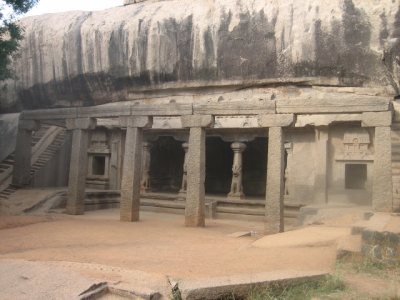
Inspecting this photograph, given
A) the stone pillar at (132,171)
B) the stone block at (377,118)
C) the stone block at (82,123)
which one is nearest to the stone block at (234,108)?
the stone pillar at (132,171)

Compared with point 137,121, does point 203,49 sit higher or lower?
higher

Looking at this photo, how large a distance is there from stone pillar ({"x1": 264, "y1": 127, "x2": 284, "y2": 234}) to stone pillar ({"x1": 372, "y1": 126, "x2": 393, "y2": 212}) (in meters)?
2.08

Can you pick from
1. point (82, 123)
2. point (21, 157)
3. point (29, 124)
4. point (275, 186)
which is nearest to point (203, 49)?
point (82, 123)

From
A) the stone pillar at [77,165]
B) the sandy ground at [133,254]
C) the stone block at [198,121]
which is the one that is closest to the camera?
the sandy ground at [133,254]

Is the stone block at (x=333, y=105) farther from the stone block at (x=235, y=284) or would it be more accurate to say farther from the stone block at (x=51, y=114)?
the stone block at (x=51, y=114)

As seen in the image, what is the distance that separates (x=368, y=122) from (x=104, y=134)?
10990 millimetres

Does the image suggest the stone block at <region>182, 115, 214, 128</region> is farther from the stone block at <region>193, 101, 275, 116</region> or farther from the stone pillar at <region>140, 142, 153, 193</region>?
the stone pillar at <region>140, 142, 153, 193</region>

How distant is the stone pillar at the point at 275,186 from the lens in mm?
9109

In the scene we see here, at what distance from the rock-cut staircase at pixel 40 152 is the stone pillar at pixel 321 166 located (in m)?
9.89

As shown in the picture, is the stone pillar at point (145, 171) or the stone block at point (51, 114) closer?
the stone block at point (51, 114)

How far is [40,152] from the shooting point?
1499cm

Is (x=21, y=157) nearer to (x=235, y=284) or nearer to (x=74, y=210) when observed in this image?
(x=74, y=210)

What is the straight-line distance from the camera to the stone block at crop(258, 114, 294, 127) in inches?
356

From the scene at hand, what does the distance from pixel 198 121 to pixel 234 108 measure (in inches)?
38.8
